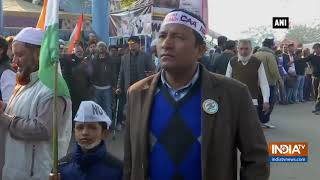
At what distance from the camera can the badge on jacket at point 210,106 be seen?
Result: 9.35 feet

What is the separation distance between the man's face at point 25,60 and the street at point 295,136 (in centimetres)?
439

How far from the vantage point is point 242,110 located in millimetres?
2924

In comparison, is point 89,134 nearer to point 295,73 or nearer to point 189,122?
point 189,122

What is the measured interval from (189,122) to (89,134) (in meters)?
0.92

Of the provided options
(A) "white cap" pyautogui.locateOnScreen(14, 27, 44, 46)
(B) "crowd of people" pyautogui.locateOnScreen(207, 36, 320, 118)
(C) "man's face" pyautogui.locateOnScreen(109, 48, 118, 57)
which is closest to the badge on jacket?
(A) "white cap" pyautogui.locateOnScreen(14, 27, 44, 46)

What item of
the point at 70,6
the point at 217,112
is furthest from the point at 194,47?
the point at 70,6

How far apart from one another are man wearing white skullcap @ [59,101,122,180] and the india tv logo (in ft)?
16.7

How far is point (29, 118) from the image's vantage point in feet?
11.8

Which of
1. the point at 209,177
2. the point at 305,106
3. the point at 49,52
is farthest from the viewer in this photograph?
the point at 305,106

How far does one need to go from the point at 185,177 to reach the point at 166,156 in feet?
0.48

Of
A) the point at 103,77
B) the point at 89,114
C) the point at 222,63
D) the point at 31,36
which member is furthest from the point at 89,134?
the point at 222,63

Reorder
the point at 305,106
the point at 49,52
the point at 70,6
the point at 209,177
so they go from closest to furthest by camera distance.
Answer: the point at 209,177 → the point at 49,52 → the point at 305,106 → the point at 70,6

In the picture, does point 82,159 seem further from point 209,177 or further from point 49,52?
point 209,177

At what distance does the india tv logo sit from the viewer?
8.40 meters
